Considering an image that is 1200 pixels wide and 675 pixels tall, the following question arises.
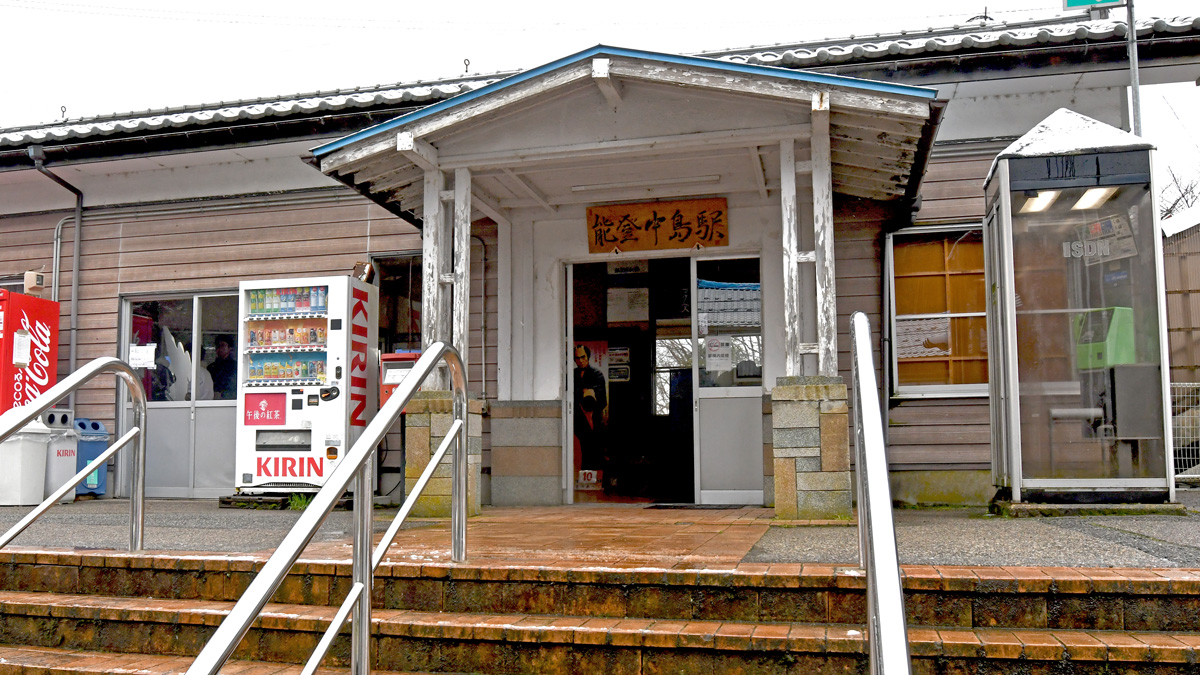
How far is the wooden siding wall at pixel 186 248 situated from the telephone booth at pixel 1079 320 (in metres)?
5.27

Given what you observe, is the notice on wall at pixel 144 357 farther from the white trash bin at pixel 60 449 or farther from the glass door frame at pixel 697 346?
the glass door frame at pixel 697 346

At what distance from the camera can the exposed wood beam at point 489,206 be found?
740 centimetres

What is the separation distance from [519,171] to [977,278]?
3.84 m

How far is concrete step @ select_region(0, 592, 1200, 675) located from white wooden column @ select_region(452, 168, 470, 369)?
291 cm

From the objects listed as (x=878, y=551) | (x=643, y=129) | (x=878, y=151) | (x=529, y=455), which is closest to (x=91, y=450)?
(x=529, y=455)

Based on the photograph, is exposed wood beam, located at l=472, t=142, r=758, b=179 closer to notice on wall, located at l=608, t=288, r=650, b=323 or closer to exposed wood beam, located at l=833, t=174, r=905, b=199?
exposed wood beam, located at l=833, t=174, r=905, b=199

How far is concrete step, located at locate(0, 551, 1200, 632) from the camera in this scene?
3.33 metres

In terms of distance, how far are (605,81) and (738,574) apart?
3.50 m

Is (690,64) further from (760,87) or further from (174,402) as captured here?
(174,402)

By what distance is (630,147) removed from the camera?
6316 mm

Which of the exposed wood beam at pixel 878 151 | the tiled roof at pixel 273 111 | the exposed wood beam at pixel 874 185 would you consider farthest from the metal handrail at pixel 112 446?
the exposed wood beam at pixel 874 185

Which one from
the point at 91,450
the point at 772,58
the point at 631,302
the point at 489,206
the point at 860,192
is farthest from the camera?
the point at 91,450

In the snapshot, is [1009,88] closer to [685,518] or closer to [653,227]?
[653,227]

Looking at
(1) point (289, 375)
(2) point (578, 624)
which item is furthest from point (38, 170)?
(2) point (578, 624)
